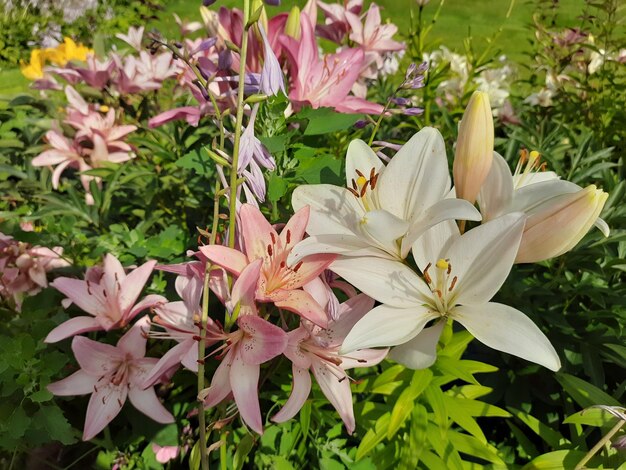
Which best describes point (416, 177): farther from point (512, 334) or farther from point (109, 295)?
point (109, 295)

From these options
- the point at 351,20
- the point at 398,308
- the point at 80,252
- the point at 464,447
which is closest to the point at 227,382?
the point at 398,308

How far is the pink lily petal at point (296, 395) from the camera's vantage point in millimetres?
600

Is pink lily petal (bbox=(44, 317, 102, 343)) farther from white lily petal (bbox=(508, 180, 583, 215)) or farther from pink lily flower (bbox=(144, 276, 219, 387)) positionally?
white lily petal (bbox=(508, 180, 583, 215))

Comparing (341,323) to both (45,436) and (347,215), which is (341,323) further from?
(45,436)

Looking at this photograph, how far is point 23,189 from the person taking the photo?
1551 millimetres

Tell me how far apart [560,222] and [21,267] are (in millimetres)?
979

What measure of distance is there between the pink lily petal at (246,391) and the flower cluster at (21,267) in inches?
24.6

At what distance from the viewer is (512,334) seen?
0.51 m

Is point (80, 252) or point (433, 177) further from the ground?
point (433, 177)

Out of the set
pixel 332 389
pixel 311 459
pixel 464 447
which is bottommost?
pixel 311 459

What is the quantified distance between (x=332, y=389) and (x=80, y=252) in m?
0.73

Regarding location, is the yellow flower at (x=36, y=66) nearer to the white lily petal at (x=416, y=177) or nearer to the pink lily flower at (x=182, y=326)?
the pink lily flower at (x=182, y=326)

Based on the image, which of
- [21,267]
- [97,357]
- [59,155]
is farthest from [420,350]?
[59,155]

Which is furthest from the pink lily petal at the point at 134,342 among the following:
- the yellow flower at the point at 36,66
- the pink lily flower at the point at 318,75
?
the yellow flower at the point at 36,66
